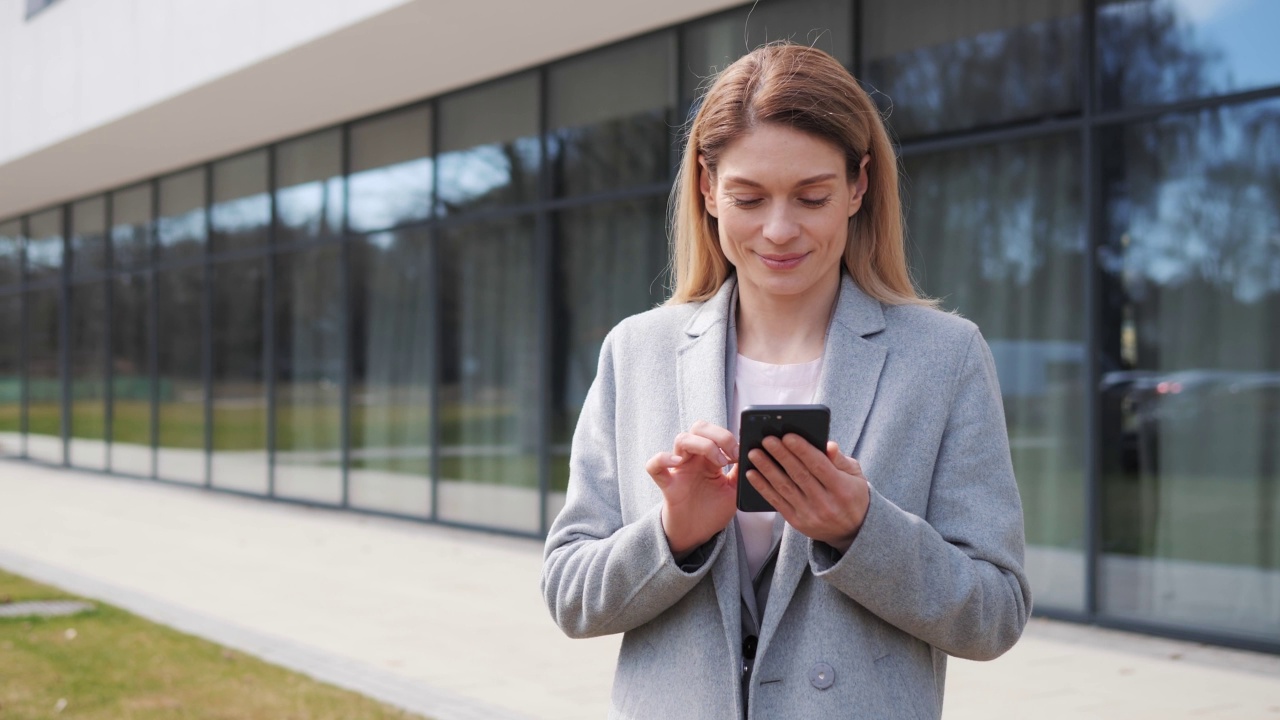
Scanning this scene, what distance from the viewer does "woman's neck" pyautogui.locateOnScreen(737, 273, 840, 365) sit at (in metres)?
1.94

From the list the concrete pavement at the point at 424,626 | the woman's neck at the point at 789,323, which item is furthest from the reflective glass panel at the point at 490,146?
the woman's neck at the point at 789,323

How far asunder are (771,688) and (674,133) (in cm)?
766

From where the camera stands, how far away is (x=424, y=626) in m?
7.09

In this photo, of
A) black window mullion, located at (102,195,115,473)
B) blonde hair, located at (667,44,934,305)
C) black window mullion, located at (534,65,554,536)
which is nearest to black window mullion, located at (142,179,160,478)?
black window mullion, located at (102,195,115,473)

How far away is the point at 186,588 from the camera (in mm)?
8297

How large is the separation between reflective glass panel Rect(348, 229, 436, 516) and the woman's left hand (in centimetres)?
1018

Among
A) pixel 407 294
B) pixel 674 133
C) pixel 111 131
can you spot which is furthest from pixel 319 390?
pixel 674 133

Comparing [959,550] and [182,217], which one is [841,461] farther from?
[182,217]

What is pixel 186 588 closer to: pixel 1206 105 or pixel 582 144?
pixel 582 144

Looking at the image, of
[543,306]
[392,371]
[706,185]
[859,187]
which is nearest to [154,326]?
[392,371]

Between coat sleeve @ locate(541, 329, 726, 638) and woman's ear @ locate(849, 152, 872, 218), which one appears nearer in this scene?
coat sleeve @ locate(541, 329, 726, 638)

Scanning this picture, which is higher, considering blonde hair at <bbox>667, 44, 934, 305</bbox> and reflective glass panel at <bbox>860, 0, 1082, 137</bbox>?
reflective glass panel at <bbox>860, 0, 1082, 137</bbox>

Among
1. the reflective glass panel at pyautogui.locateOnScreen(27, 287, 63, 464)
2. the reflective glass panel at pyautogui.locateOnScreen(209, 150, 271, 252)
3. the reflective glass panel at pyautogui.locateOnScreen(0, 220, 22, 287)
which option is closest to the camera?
the reflective glass panel at pyautogui.locateOnScreen(209, 150, 271, 252)

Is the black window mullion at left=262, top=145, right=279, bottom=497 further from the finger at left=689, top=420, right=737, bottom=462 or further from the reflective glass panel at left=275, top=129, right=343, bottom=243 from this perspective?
the finger at left=689, top=420, right=737, bottom=462
